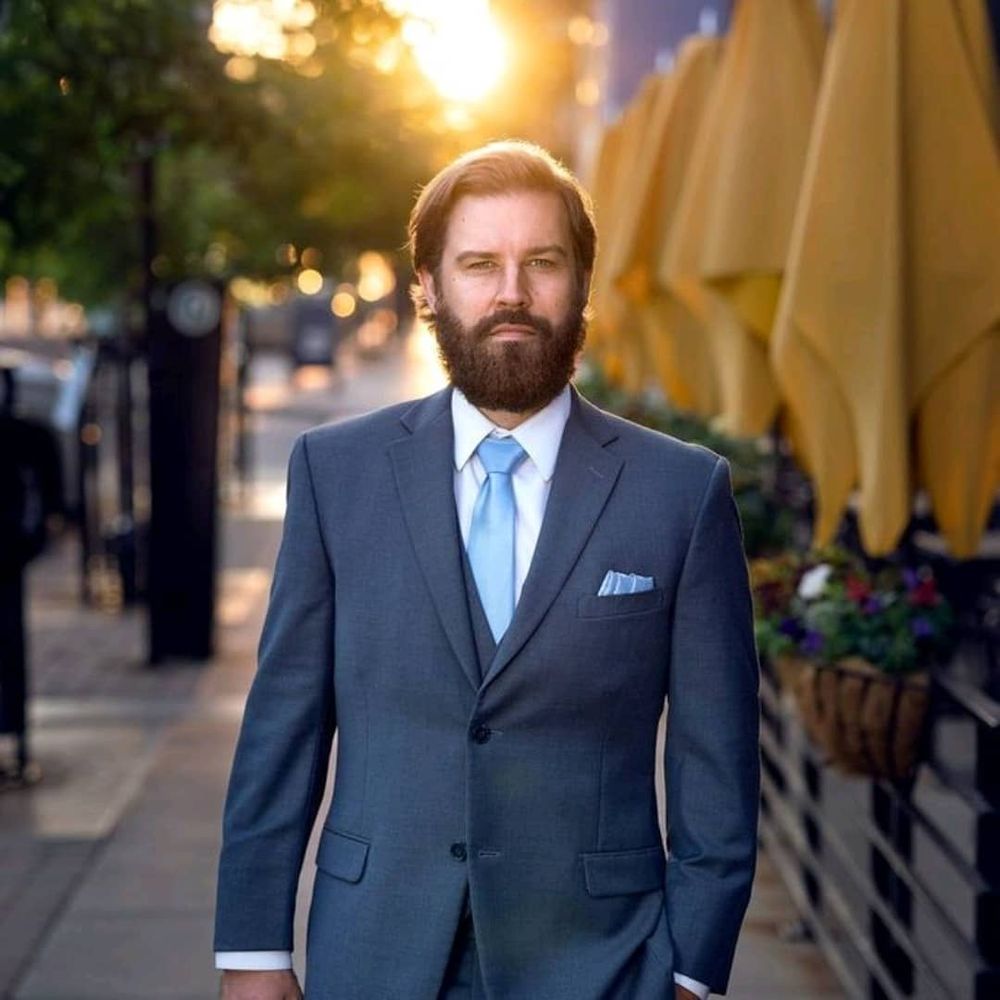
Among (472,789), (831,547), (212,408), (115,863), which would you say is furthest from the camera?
(212,408)

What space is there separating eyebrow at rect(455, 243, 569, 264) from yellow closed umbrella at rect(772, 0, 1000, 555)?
236 centimetres

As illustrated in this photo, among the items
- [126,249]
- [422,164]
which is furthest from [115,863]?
[126,249]

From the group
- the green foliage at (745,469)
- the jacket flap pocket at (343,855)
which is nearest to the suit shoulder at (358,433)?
the jacket flap pocket at (343,855)

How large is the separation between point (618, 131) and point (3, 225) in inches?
219

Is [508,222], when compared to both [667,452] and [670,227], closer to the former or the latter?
[667,452]

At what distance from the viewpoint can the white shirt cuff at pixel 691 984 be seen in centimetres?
294

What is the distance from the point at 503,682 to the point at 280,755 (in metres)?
0.36

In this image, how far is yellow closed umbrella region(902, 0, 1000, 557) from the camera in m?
5.21

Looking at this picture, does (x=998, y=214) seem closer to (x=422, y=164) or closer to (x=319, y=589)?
(x=319, y=589)

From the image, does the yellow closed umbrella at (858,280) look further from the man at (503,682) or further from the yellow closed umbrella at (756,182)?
the man at (503,682)

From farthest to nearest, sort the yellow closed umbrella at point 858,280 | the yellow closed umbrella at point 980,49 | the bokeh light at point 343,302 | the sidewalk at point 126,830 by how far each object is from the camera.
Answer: the bokeh light at point 343,302, the sidewalk at point 126,830, the yellow closed umbrella at point 980,49, the yellow closed umbrella at point 858,280

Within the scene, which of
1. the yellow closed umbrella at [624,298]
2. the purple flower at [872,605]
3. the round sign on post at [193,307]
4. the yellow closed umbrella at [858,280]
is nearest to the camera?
the purple flower at [872,605]

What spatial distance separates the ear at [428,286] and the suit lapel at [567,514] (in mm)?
241

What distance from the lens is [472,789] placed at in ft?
9.53
